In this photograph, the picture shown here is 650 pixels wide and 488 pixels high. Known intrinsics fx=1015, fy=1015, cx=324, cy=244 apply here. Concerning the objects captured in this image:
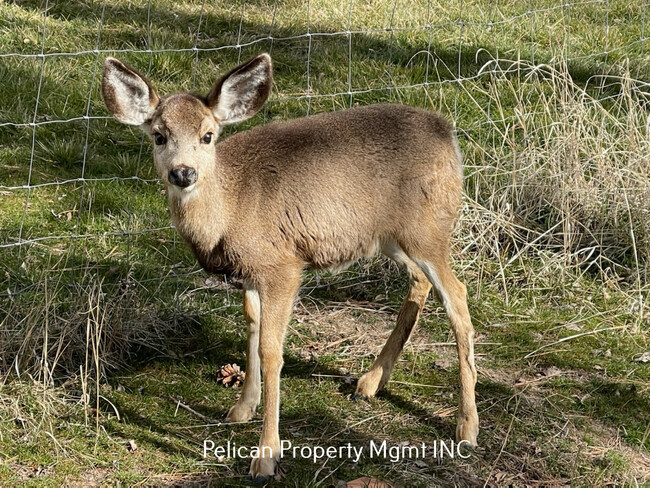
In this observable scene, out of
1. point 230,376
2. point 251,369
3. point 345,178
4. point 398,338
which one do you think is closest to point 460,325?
point 398,338

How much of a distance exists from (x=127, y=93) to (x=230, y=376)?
5.23 feet

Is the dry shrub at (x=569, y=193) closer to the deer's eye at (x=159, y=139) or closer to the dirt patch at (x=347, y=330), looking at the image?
the dirt patch at (x=347, y=330)

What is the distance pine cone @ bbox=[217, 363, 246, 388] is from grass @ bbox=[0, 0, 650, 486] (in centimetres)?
6

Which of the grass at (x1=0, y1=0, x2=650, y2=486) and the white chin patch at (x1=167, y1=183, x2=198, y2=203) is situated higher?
the white chin patch at (x1=167, y1=183, x2=198, y2=203)

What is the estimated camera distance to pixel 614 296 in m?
6.03

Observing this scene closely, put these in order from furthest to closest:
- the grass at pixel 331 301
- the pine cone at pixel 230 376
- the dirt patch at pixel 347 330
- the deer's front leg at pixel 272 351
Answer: the dirt patch at pixel 347 330 → the pine cone at pixel 230 376 → the grass at pixel 331 301 → the deer's front leg at pixel 272 351

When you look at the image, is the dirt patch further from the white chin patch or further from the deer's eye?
the deer's eye

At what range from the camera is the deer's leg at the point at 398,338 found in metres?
5.16

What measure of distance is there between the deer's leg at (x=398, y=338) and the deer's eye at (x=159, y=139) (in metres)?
1.39

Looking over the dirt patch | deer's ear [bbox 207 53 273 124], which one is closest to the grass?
the dirt patch

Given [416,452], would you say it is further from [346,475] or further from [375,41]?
[375,41]

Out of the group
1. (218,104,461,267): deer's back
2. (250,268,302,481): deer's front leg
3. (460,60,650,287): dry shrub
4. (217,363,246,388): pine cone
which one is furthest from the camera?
(460,60,650,287): dry shrub

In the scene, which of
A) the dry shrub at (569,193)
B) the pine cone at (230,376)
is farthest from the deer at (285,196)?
the dry shrub at (569,193)

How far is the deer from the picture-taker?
452 centimetres
